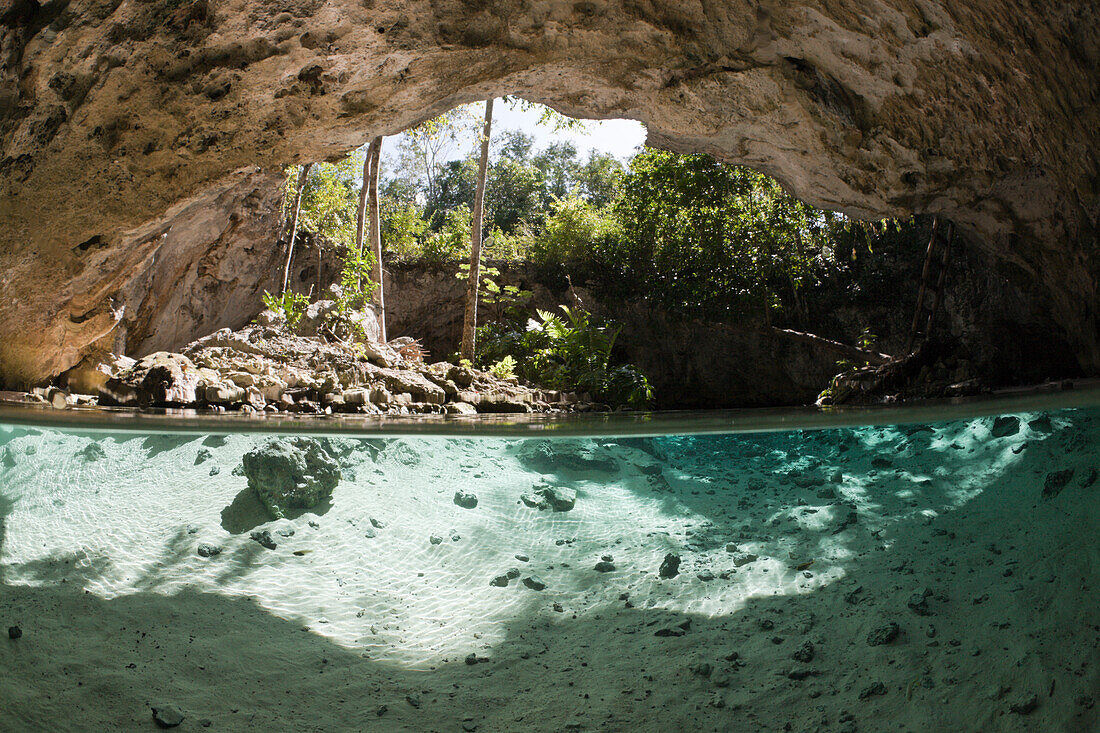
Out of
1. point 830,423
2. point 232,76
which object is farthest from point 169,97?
point 830,423

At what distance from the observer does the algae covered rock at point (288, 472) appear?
6238 millimetres

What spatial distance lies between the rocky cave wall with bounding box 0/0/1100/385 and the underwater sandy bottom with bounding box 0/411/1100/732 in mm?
2183

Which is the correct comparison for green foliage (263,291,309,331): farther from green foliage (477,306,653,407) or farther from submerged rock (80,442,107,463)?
green foliage (477,306,653,407)

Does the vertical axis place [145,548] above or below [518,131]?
below

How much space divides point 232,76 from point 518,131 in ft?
103

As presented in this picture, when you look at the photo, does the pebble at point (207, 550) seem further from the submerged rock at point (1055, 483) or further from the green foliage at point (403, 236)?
the green foliage at point (403, 236)

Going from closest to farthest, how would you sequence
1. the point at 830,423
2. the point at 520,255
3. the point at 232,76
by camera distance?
the point at 232,76, the point at 830,423, the point at 520,255

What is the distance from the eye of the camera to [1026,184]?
230 inches

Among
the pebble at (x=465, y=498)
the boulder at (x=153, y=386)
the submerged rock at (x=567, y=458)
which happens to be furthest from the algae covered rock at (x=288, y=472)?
the submerged rock at (x=567, y=458)

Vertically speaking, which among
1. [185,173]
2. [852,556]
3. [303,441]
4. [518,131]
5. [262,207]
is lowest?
[852,556]

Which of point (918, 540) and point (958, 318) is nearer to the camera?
point (918, 540)

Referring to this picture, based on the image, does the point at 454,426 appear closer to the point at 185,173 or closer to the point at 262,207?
the point at 185,173

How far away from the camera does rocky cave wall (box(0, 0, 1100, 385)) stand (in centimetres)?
394

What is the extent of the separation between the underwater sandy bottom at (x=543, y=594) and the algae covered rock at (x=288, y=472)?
212 mm
